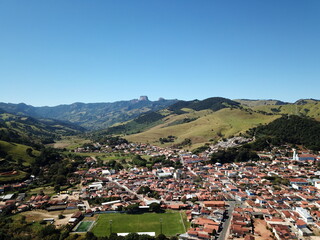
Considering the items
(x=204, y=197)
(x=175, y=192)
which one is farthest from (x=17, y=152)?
(x=204, y=197)

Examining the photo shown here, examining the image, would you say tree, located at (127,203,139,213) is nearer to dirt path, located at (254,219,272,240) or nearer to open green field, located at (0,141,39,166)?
dirt path, located at (254,219,272,240)

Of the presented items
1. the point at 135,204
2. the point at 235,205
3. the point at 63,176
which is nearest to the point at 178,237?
the point at 135,204

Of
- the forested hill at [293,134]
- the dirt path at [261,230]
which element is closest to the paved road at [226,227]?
the dirt path at [261,230]

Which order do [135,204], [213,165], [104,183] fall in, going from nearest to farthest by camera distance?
[135,204], [104,183], [213,165]

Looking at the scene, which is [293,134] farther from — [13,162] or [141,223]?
[13,162]

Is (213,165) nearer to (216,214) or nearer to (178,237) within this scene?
(216,214)

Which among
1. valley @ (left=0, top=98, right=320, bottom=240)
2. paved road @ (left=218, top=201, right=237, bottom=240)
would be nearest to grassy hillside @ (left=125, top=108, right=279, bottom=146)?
valley @ (left=0, top=98, right=320, bottom=240)

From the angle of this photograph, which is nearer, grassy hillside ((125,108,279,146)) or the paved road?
the paved road
